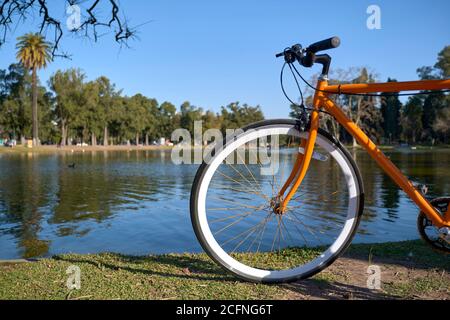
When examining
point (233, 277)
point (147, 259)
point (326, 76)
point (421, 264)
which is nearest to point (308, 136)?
point (326, 76)

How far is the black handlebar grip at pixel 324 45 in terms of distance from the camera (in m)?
2.70

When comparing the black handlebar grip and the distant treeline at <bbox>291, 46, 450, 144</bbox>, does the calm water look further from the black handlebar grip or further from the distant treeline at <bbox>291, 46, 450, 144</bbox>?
the distant treeline at <bbox>291, 46, 450, 144</bbox>

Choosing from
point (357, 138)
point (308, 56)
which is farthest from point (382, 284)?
point (308, 56)

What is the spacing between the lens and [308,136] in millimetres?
2957

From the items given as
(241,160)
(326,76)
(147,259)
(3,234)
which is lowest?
(3,234)

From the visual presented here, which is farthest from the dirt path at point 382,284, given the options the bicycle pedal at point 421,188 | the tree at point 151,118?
the tree at point 151,118

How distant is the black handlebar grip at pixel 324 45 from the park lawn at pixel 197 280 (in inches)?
68.5

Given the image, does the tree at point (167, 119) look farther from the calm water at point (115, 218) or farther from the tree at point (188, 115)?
the calm water at point (115, 218)

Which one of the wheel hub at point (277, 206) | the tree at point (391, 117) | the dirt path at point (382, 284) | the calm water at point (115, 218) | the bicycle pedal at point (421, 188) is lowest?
the calm water at point (115, 218)

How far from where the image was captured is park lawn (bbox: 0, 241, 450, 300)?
2.86m

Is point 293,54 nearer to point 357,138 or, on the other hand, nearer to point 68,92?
point 357,138

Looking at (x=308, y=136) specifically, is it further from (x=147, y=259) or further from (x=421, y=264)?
(x=147, y=259)
